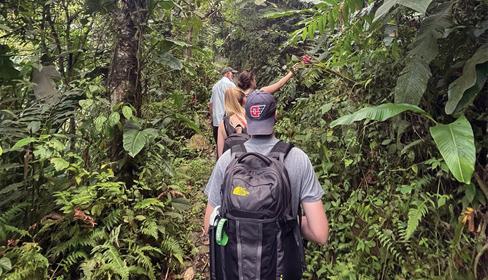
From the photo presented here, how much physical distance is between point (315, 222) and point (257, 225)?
1.27 ft

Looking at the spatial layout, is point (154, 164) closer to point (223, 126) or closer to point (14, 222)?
point (223, 126)

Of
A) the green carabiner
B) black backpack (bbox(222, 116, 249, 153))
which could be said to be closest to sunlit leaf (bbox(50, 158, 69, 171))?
black backpack (bbox(222, 116, 249, 153))

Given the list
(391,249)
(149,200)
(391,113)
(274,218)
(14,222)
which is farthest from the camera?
(149,200)

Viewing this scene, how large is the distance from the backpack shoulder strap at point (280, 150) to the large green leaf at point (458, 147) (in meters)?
1.33

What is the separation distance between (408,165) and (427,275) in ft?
3.43

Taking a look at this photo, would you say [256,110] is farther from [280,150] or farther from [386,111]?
[386,111]

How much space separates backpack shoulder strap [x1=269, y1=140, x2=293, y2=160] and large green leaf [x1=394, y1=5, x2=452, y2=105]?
1.67m

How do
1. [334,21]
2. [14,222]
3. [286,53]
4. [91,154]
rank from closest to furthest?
[14,222], [91,154], [334,21], [286,53]

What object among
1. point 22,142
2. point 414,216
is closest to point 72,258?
point 22,142

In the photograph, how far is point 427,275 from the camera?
3.20 meters

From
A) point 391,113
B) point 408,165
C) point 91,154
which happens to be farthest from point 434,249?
point 91,154

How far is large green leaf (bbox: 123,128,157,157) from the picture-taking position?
3.70 metres

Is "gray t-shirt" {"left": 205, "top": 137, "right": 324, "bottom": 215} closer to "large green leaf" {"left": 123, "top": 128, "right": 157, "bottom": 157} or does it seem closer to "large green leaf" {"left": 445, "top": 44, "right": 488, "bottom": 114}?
"large green leaf" {"left": 445, "top": 44, "right": 488, "bottom": 114}

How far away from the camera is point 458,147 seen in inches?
111
